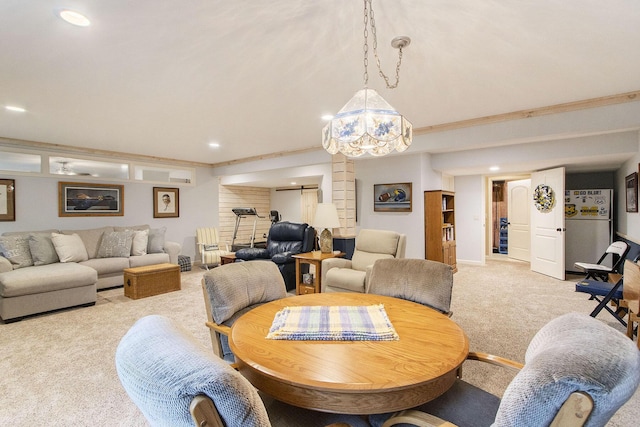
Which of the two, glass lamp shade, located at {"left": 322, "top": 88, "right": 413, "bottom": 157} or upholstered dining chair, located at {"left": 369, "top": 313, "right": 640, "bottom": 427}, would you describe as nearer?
upholstered dining chair, located at {"left": 369, "top": 313, "right": 640, "bottom": 427}

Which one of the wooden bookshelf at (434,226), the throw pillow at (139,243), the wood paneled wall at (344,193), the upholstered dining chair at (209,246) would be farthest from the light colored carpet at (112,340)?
the wood paneled wall at (344,193)

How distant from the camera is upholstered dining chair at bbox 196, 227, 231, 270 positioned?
637 cm

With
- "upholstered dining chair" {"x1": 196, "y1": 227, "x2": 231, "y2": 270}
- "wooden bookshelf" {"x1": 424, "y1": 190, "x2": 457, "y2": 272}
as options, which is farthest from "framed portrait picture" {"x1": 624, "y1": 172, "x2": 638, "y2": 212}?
"upholstered dining chair" {"x1": 196, "y1": 227, "x2": 231, "y2": 270}

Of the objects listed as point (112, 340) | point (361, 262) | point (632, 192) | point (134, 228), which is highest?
point (632, 192)

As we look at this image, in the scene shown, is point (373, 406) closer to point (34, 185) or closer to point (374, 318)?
point (374, 318)

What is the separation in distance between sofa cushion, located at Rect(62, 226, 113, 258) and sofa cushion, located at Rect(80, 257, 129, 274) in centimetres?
16

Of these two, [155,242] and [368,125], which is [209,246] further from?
[368,125]

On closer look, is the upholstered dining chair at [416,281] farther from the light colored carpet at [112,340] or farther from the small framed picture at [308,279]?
the small framed picture at [308,279]

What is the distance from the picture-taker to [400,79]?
110 inches

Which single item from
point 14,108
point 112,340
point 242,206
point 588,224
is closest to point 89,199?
point 14,108

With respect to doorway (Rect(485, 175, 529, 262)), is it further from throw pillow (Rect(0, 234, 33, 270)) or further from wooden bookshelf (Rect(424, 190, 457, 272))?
throw pillow (Rect(0, 234, 33, 270))

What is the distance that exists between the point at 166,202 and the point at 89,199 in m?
1.34

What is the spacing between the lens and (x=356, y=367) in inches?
44.8

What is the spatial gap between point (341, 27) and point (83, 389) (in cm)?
296
